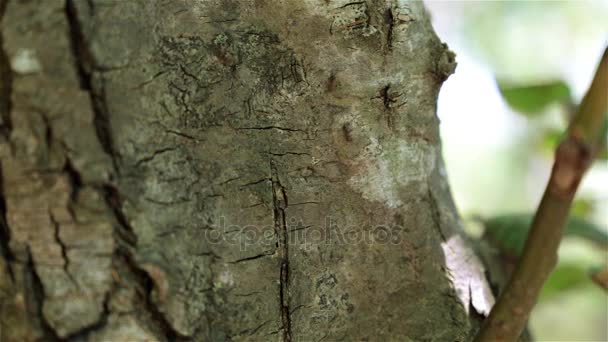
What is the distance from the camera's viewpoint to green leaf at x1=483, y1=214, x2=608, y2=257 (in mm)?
919

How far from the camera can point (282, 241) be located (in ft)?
2.00

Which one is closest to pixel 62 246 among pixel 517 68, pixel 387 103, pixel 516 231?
pixel 387 103

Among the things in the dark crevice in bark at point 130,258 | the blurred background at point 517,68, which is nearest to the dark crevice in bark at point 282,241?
the dark crevice in bark at point 130,258

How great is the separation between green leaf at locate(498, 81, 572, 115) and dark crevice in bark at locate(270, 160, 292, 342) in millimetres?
466

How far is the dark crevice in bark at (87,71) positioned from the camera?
50 centimetres

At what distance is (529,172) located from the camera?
479 centimetres

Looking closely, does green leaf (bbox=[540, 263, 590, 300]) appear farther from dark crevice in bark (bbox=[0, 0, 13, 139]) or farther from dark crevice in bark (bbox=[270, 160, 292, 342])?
dark crevice in bark (bbox=[0, 0, 13, 139])

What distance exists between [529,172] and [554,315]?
3.58 feet

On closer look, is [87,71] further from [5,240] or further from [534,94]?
[534,94]

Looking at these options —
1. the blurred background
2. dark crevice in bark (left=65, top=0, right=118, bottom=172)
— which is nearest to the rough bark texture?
dark crevice in bark (left=65, top=0, right=118, bottom=172)

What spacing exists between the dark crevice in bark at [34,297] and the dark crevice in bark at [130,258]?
66 millimetres

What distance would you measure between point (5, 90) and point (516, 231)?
2.43ft

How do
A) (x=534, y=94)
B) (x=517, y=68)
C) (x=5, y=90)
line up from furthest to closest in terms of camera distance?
1. (x=517, y=68)
2. (x=534, y=94)
3. (x=5, y=90)

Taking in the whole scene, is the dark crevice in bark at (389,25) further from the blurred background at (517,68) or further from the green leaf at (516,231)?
the blurred background at (517,68)
